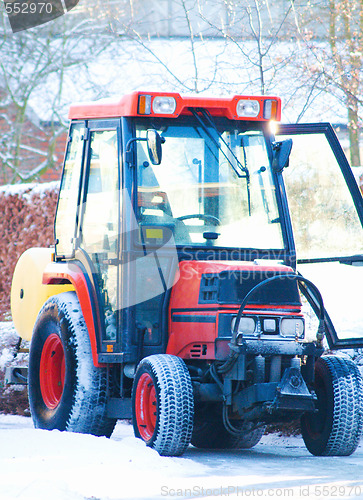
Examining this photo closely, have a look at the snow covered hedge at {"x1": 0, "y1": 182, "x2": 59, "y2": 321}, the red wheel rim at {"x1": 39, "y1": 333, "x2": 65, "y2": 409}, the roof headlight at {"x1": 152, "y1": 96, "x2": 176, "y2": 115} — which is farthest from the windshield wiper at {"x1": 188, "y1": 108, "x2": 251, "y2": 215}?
the snow covered hedge at {"x1": 0, "y1": 182, "x2": 59, "y2": 321}

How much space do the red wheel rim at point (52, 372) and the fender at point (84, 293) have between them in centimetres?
50

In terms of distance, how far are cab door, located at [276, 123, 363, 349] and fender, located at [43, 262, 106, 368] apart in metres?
1.77

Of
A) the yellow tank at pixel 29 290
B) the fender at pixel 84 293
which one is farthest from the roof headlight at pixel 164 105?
the yellow tank at pixel 29 290

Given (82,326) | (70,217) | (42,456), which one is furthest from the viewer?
(70,217)

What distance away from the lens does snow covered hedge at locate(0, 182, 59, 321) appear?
13.1 metres

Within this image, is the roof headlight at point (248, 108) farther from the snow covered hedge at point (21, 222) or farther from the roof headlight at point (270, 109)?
the snow covered hedge at point (21, 222)

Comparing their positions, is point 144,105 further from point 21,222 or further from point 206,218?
point 21,222

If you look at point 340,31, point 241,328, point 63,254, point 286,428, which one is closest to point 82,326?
point 63,254

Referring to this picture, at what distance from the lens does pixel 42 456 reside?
496cm

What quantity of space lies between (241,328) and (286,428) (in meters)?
2.53

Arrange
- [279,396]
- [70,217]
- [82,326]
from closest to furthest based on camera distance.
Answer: [279,396] → [82,326] → [70,217]

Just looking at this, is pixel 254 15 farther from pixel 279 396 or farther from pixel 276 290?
pixel 279 396

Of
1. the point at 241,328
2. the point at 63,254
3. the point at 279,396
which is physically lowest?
the point at 279,396
